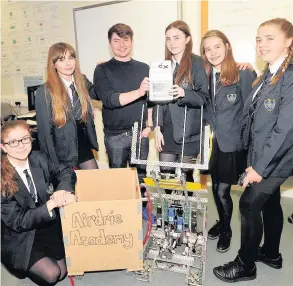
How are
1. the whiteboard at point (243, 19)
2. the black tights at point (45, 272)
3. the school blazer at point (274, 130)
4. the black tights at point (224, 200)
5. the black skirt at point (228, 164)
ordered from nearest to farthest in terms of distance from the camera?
the school blazer at point (274, 130) < the black tights at point (45, 272) < the black skirt at point (228, 164) < the black tights at point (224, 200) < the whiteboard at point (243, 19)

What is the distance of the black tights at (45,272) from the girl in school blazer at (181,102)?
922 millimetres

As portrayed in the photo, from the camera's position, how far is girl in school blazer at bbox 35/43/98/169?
6.52 ft

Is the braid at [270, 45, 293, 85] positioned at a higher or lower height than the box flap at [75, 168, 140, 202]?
higher

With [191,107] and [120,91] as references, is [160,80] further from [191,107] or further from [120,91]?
[120,91]

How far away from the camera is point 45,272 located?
5.52 feet

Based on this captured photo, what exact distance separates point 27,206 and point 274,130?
1350 millimetres

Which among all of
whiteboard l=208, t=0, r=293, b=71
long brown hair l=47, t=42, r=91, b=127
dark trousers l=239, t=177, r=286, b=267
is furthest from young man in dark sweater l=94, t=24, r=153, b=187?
whiteboard l=208, t=0, r=293, b=71

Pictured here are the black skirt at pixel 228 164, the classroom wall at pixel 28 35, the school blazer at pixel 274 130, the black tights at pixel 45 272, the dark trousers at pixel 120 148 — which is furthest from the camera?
the classroom wall at pixel 28 35

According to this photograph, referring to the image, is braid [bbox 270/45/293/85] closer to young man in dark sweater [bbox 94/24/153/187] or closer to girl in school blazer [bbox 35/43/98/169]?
young man in dark sweater [bbox 94/24/153/187]

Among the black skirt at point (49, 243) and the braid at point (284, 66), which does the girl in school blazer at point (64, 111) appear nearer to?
the black skirt at point (49, 243)

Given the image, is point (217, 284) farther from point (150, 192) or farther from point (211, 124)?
point (211, 124)

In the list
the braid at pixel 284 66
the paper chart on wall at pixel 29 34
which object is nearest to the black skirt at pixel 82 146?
the braid at pixel 284 66

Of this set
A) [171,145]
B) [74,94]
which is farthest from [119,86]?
[171,145]

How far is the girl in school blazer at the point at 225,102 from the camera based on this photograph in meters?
1.85
